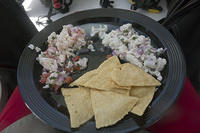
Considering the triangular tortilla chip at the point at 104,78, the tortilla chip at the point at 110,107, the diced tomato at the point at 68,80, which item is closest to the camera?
the tortilla chip at the point at 110,107

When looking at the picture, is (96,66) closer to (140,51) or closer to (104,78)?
(104,78)

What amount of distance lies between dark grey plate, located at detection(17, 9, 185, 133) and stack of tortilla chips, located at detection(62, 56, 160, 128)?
4 cm

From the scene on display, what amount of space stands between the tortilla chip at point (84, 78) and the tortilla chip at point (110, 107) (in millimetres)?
137

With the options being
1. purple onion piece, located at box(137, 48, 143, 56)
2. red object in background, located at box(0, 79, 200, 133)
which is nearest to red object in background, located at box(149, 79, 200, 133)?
red object in background, located at box(0, 79, 200, 133)

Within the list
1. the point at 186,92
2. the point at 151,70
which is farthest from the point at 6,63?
the point at 186,92

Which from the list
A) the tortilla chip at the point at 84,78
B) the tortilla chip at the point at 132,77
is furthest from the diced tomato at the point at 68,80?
the tortilla chip at the point at 132,77

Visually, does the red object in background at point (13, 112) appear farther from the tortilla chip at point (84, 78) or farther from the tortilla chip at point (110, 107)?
the tortilla chip at point (110, 107)

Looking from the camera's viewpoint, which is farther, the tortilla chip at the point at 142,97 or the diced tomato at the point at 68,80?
the diced tomato at the point at 68,80

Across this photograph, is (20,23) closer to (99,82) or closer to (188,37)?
(99,82)

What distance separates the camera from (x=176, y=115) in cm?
123

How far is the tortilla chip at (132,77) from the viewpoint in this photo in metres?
1.11

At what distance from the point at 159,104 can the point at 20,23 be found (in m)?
1.25

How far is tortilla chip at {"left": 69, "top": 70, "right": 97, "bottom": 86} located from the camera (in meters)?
1.18

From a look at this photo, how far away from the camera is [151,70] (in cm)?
125
